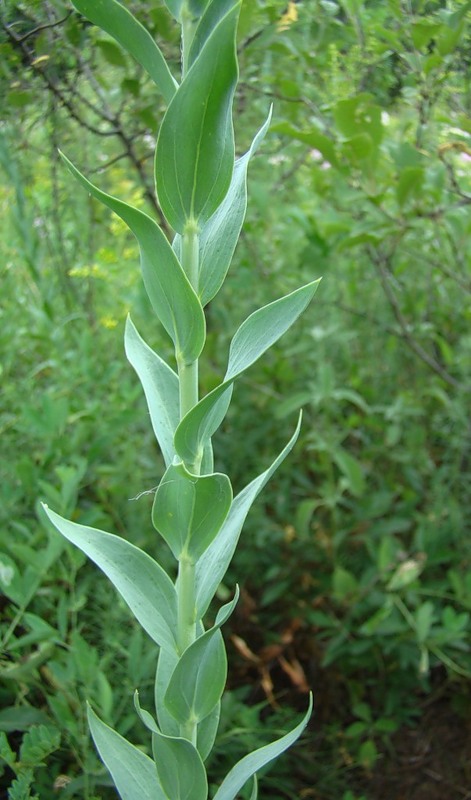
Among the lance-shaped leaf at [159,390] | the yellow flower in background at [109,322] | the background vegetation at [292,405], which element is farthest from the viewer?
the yellow flower in background at [109,322]

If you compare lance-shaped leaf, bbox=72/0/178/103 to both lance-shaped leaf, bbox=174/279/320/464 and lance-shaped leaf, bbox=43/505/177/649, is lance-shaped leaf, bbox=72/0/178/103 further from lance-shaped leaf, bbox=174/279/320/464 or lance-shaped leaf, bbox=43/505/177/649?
lance-shaped leaf, bbox=43/505/177/649

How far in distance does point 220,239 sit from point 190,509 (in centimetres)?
30

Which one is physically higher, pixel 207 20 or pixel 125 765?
pixel 207 20

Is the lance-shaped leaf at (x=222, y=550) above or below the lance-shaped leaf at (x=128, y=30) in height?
below

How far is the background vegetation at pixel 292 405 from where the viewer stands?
137cm

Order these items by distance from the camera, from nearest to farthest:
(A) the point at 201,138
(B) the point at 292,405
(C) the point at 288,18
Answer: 1. (A) the point at 201,138
2. (C) the point at 288,18
3. (B) the point at 292,405

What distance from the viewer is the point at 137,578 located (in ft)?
3.00

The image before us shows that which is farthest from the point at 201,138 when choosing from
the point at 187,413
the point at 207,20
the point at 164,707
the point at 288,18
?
the point at 288,18

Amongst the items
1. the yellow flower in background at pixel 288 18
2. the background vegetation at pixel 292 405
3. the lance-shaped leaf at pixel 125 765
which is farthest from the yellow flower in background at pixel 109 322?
the lance-shaped leaf at pixel 125 765

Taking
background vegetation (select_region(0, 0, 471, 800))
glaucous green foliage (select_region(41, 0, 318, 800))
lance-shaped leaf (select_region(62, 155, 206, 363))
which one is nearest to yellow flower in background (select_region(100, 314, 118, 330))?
background vegetation (select_region(0, 0, 471, 800))

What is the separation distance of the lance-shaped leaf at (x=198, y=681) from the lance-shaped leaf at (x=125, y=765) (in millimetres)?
76

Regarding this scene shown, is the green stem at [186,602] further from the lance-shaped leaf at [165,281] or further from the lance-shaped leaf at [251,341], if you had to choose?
the lance-shaped leaf at [165,281]

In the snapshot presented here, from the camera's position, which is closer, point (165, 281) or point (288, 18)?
point (165, 281)

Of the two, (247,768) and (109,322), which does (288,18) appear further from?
(247,768)
